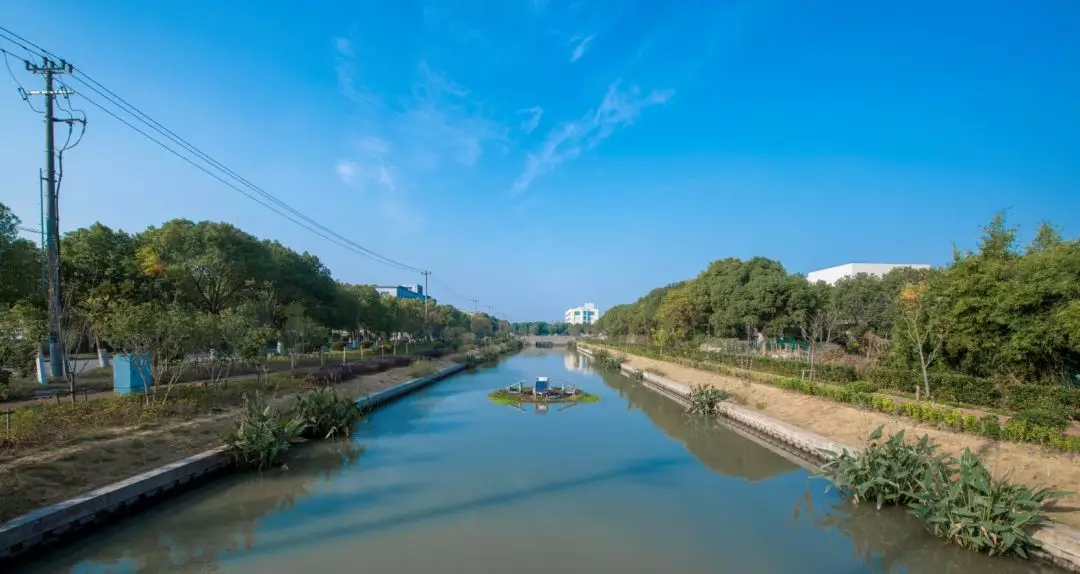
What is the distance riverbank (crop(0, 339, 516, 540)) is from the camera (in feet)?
23.7

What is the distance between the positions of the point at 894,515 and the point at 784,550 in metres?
2.65

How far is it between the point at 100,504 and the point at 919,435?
14912mm

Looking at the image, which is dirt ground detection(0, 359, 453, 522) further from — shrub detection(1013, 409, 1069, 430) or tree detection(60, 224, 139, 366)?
shrub detection(1013, 409, 1069, 430)

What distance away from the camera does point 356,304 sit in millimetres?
34625

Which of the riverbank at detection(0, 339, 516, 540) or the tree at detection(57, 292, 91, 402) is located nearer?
the riverbank at detection(0, 339, 516, 540)

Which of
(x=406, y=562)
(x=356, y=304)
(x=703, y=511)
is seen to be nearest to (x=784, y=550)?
(x=703, y=511)

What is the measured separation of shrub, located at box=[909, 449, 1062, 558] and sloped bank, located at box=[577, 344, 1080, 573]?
0.16 meters

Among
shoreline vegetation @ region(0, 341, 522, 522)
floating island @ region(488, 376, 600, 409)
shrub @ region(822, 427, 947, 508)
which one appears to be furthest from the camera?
floating island @ region(488, 376, 600, 409)

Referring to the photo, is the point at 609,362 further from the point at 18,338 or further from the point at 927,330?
the point at 18,338

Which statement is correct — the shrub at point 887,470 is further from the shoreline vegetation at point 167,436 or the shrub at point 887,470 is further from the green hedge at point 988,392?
the shoreline vegetation at point 167,436

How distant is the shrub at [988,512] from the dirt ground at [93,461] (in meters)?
12.5

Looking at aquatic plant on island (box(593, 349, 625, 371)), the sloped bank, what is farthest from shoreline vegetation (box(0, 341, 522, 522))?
aquatic plant on island (box(593, 349, 625, 371))

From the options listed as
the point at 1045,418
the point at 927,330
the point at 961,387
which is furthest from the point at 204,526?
the point at 927,330

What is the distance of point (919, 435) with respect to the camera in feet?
36.5
